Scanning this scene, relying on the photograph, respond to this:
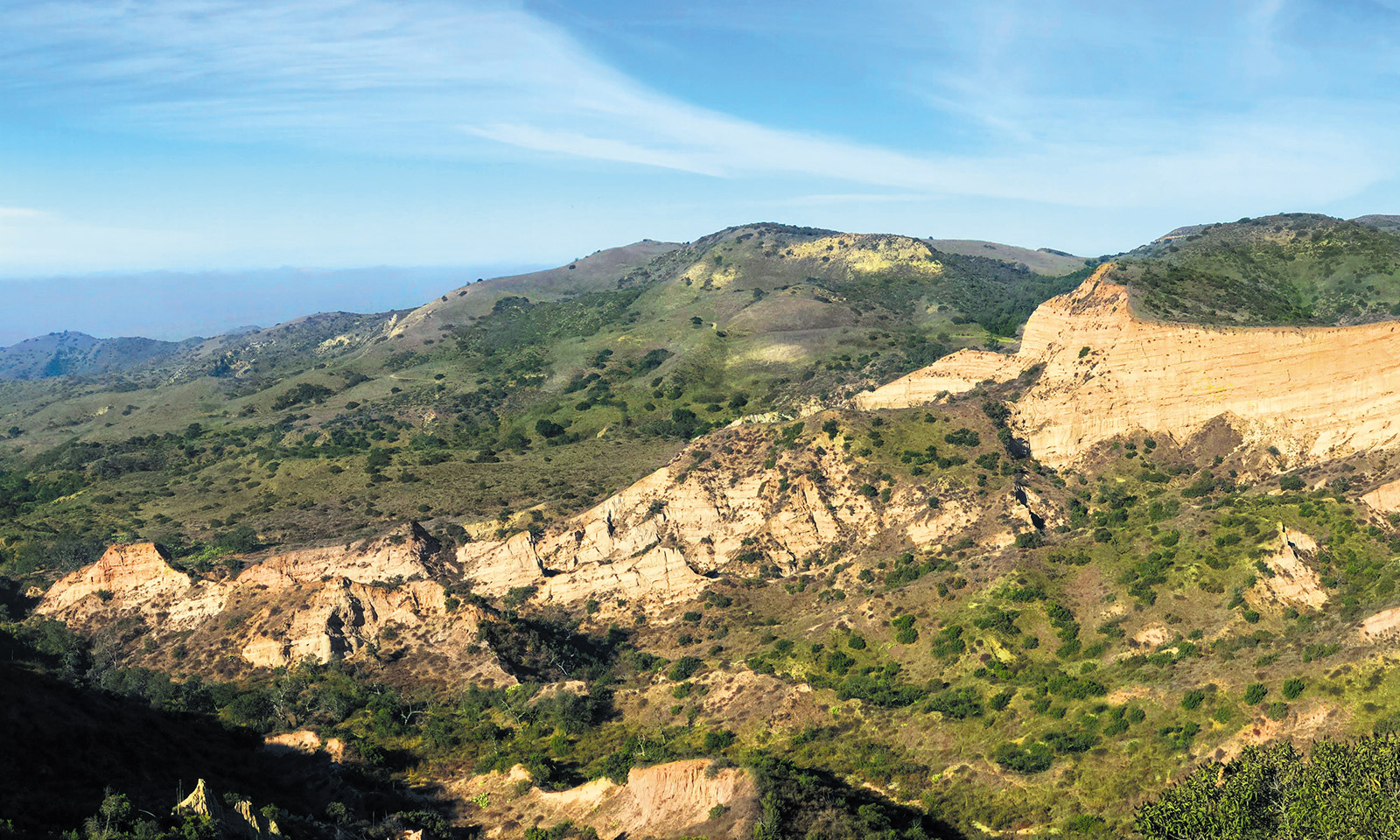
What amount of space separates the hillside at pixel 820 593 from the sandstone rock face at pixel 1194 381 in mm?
217

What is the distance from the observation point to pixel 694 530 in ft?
230

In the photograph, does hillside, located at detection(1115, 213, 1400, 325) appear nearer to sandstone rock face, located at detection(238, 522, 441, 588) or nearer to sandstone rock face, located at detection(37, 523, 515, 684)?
sandstone rock face, located at detection(37, 523, 515, 684)

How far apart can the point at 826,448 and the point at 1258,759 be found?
4083cm

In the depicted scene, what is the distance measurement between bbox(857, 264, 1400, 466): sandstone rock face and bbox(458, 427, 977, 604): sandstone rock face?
1408 centimetres

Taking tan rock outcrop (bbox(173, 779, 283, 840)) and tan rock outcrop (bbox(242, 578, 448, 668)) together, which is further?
tan rock outcrop (bbox(242, 578, 448, 668))

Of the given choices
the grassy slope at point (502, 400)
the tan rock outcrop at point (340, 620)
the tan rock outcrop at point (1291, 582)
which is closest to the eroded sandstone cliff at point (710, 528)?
the grassy slope at point (502, 400)

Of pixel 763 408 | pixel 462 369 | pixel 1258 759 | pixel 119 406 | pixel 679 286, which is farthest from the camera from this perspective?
pixel 679 286

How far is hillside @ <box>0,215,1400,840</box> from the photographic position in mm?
39812

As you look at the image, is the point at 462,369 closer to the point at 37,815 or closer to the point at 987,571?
the point at 987,571

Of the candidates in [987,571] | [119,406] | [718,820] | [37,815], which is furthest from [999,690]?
[119,406]

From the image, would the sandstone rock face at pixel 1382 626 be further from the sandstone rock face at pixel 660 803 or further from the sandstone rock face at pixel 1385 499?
the sandstone rock face at pixel 660 803

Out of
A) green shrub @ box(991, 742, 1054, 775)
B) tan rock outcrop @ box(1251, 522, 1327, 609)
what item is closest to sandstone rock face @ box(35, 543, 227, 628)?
green shrub @ box(991, 742, 1054, 775)

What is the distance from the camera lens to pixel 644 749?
155 feet

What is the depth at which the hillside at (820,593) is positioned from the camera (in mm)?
39812
